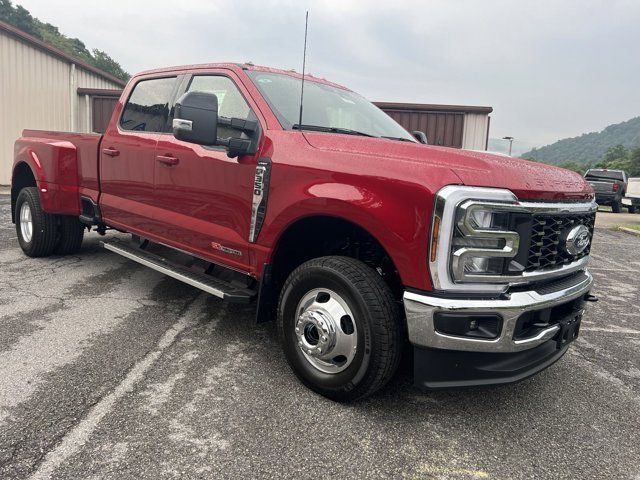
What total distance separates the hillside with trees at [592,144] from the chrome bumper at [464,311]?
13900 centimetres

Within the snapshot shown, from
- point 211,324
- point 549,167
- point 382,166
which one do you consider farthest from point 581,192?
point 211,324

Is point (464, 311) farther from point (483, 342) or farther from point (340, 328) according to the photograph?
point (340, 328)

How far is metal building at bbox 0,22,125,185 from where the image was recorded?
14948 millimetres

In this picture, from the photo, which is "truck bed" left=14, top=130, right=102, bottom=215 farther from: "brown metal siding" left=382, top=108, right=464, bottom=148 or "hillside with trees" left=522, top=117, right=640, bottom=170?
"hillside with trees" left=522, top=117, right=640, bottom=170

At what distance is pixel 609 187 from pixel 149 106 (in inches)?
760

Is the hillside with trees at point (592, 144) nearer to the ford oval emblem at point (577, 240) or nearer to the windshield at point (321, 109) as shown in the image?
the windshield at point (321, 109)

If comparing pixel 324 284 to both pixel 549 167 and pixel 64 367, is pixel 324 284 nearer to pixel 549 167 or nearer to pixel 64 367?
pixel 549 167

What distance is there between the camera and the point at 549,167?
2703mm

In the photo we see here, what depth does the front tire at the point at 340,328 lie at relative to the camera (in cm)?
242

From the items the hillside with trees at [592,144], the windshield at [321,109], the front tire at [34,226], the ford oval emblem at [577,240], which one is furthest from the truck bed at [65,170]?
the hillside with trees at [592,144]

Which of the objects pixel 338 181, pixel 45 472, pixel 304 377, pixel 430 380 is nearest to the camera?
pixel 45 472

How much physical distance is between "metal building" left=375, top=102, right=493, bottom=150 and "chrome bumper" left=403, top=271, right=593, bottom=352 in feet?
46.0

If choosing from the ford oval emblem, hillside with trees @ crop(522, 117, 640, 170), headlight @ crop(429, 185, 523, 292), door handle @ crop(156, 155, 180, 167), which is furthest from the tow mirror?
hillside with trees @ crop(522, 117, 640, 170)

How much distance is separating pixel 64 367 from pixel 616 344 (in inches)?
155
